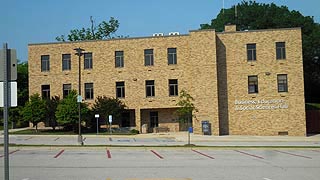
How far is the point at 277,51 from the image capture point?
44719 millimetres

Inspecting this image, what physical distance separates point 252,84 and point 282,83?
3097 millimetres

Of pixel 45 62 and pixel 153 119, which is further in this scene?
pixel 45 62

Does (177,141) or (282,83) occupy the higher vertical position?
(282,83)

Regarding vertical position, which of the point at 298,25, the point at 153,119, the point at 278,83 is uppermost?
the point at 298,25

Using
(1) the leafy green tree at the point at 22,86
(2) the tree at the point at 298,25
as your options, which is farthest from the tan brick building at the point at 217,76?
(2) the tree at the point at 298,25

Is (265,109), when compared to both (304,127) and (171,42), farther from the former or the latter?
(171,42)

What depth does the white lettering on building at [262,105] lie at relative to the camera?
1735 inches

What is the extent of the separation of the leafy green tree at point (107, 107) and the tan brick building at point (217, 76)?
1.34m

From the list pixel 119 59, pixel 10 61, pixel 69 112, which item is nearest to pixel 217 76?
pixel 119 59

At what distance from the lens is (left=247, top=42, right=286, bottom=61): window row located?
146 ft

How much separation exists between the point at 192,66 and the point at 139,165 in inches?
1142

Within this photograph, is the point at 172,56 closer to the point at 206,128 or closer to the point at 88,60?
the point at 206,128

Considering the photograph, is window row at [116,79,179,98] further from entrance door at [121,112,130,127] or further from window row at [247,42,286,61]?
window row at [247,42,286,61]

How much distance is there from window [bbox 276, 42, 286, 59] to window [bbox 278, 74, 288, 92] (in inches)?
78.7
